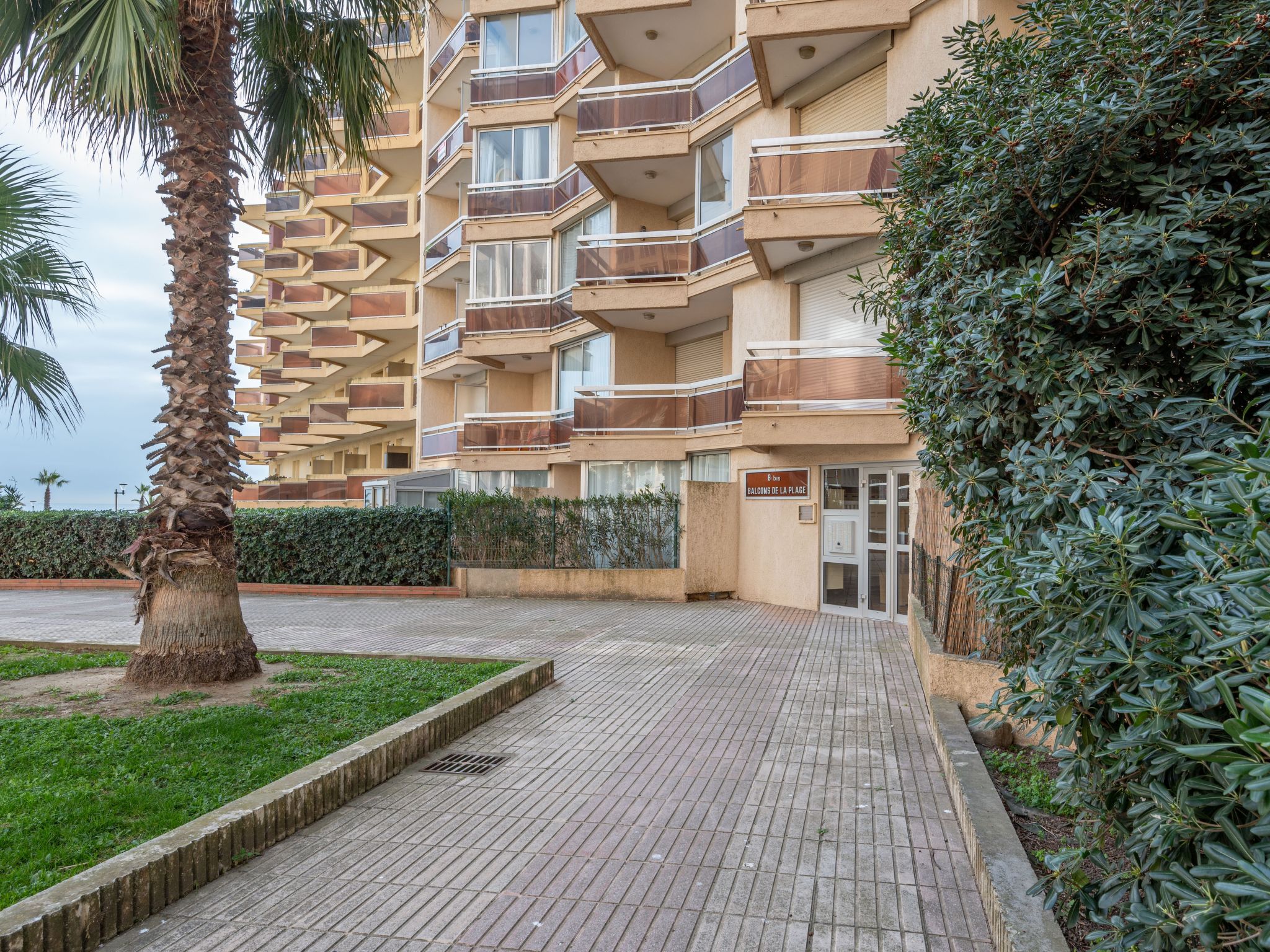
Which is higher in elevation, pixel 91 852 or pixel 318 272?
pixel 318 272

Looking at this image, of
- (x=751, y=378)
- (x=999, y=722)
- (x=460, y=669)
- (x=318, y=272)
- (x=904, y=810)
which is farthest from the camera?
(x=318, y=272)

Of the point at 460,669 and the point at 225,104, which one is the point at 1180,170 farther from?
the point at 225,104

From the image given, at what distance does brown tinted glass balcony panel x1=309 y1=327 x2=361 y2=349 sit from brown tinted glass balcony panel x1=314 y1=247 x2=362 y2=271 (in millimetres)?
2977

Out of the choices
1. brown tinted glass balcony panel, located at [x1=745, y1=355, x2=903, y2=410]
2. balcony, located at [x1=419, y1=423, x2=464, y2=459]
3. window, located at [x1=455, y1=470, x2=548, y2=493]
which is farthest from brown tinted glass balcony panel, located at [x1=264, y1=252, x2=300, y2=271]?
brown tinted glass balcony panel, located at [x1=745, y1=355, x2=903, y2=410]

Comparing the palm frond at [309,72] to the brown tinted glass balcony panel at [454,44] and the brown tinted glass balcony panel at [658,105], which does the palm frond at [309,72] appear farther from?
the brown tinted glass balcony panel at [454,44]

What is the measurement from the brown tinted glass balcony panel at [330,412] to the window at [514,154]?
1794 centimetres

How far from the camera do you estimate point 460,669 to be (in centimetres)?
841

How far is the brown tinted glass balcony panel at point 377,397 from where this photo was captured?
34781mm

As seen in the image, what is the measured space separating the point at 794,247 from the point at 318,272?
104 ft

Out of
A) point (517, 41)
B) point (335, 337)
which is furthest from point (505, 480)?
point (335, 337)

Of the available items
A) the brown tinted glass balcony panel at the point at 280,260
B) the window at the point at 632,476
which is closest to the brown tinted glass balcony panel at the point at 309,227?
the brown tinted glass balcony panel at the point at 280,260

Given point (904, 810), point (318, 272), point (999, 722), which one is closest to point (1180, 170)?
point (999, 722)

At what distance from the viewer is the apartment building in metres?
13.5

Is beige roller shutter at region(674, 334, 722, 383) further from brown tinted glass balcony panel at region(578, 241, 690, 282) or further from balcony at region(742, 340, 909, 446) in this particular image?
balcony at region(742, 340, 909, 446)
